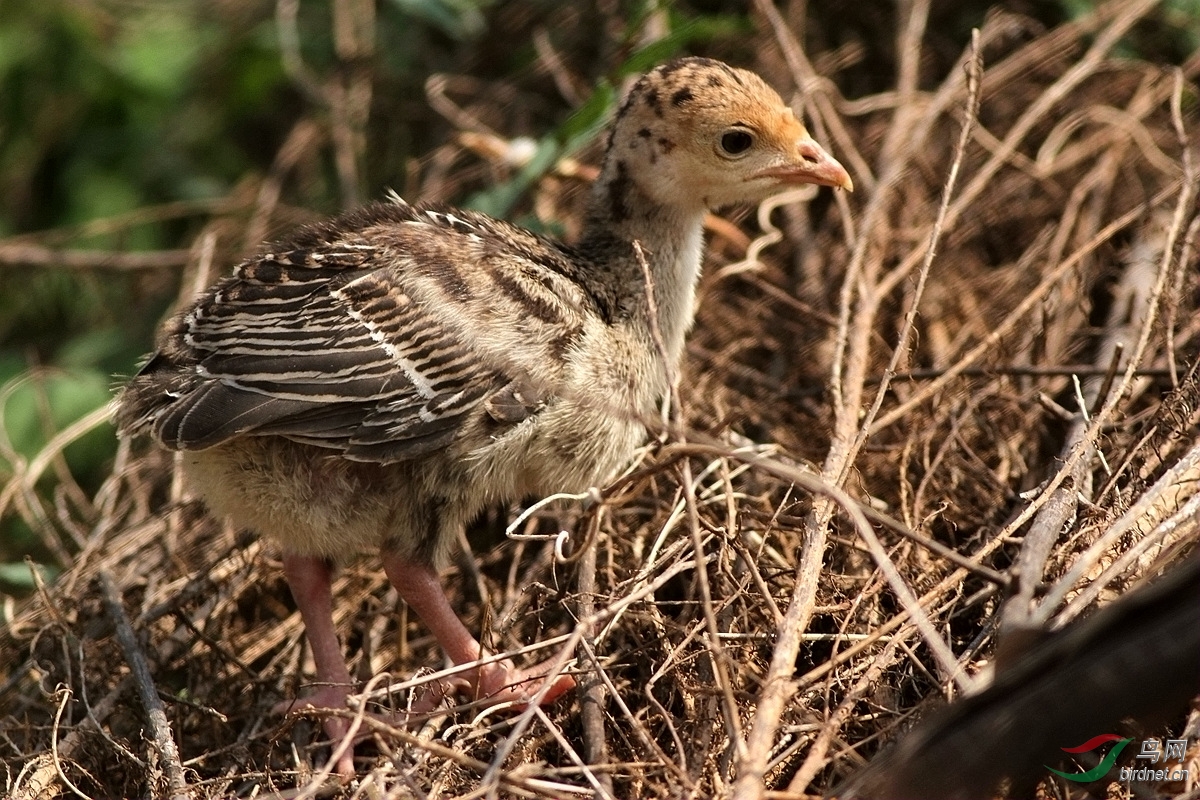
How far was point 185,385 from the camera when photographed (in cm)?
261

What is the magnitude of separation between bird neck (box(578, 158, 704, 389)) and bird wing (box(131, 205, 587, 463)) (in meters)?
0.31

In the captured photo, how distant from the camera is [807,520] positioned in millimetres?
2613

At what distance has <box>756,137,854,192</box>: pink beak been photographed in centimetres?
297

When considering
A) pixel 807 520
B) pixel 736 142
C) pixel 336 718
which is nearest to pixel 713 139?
pixel 736 142

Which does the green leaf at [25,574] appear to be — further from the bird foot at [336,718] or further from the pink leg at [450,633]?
the pink leg at [450,633]

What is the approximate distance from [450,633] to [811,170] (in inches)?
53.1

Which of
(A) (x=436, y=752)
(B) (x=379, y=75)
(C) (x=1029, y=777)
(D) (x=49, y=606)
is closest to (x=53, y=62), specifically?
(B) (x=379, y=75)

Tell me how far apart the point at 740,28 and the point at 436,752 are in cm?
253

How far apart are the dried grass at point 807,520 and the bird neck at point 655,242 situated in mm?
316

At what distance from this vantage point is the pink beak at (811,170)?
297cm

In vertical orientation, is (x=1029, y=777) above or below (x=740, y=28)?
below

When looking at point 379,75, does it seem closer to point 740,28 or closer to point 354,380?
point 740,28

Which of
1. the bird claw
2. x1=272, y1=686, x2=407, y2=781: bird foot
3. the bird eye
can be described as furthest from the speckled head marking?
x1=272, y1=686, x2=407, y2=781: bird foot

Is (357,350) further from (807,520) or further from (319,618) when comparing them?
(807,520)
